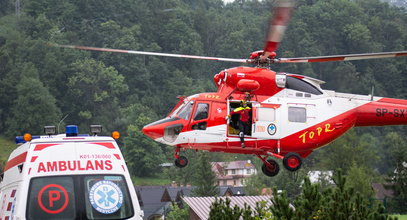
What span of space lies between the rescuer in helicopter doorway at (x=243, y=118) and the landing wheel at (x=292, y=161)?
1336mm

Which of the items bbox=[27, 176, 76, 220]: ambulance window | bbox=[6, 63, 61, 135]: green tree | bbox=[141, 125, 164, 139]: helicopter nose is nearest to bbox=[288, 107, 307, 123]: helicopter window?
bbox=[141, 125, 164, 139]: helicopter nose

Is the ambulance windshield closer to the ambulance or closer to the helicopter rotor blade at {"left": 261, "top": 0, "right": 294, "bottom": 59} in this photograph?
the ambulance

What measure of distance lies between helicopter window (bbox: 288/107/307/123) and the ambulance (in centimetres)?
1114

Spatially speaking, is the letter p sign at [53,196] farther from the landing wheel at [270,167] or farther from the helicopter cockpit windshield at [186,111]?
the landing wheel at [270,167]

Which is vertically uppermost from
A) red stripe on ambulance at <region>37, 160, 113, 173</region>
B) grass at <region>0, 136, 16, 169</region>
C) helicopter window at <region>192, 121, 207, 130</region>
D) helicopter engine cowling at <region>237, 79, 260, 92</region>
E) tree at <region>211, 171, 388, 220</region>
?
grass at <region>0, 136, 16, 169</region>

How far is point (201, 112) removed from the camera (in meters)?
25.2

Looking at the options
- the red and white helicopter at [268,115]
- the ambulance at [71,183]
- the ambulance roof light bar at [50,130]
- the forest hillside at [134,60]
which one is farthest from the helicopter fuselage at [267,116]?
the forest hillside at [134,60]

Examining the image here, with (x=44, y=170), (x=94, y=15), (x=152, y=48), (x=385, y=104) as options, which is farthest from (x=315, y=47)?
(x=44, y=170)

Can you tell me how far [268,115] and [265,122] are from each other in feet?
0.71

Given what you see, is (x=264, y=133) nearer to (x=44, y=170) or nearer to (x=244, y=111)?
(x=244, y=111)

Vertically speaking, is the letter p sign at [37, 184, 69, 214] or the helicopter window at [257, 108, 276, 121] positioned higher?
the helicopter window at [257, 108, 276, 121]

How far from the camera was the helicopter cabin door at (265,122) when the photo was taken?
2483cm

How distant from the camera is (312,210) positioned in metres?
17.8

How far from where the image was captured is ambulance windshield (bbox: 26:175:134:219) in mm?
14133
